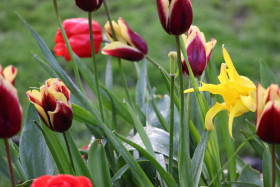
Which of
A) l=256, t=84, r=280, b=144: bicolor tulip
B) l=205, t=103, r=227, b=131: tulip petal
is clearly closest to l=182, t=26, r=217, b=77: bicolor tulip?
l=205, t=103, r=227, b=131: tulip petal

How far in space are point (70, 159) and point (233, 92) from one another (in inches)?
8.9

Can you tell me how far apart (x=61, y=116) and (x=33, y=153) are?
185mm

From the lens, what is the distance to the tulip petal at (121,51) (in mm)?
808

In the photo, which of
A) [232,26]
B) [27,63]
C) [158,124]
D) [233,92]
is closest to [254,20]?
[232,26]

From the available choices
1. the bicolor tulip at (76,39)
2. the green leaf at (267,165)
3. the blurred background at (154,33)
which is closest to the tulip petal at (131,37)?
the bicolor tulip at (76,39)

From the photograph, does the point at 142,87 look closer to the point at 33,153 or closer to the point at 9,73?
the point at 33,153

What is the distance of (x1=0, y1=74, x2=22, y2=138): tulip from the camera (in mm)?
437

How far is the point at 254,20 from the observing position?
2756 mm

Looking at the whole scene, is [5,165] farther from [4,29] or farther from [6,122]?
[4,29]

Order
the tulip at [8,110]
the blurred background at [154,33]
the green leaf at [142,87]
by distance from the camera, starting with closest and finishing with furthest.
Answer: the tulip at [8,110] → the green leaf at [142,87] → the blurred background at [154,33]

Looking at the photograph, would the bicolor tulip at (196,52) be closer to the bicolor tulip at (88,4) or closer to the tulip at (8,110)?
the bicolor tulip at (88,4)

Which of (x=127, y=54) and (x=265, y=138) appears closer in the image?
(x=265, y=138)

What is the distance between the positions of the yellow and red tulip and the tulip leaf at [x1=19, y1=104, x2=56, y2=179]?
241mm

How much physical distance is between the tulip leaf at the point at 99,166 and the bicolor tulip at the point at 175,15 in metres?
0.18
